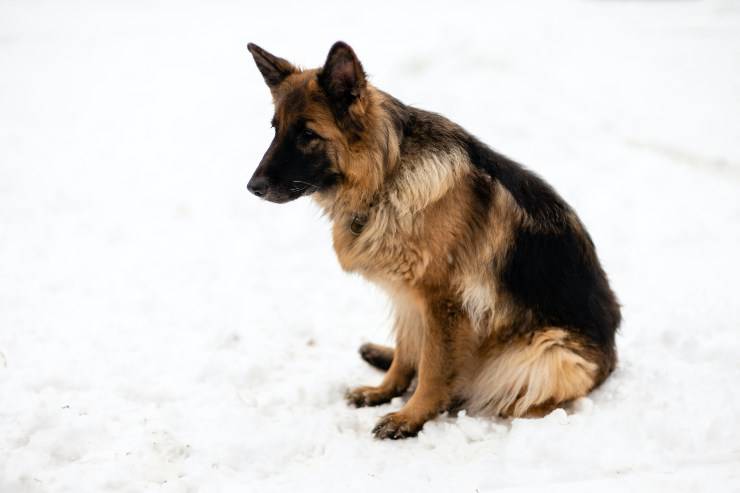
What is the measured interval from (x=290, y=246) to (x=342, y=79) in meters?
3.58

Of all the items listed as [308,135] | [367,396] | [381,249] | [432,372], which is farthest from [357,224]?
[367,396]

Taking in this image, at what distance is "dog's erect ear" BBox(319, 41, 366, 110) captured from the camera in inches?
133

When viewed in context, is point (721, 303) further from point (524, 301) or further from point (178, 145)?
point (178, 145)

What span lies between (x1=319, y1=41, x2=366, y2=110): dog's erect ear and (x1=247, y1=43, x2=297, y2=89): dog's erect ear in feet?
→ 1.50

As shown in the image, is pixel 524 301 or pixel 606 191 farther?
pixel 606 191

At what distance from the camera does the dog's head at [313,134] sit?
137 inches

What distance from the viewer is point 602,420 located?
3.41m

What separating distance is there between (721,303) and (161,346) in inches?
182

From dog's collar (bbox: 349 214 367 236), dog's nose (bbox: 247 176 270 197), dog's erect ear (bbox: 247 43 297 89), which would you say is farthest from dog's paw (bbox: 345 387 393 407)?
dog's erect ear (bbox: 247 43 297 89)

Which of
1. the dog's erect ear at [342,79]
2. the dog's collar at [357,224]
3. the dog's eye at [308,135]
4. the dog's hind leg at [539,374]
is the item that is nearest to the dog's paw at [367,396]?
the dog's hind leg at [539,374]

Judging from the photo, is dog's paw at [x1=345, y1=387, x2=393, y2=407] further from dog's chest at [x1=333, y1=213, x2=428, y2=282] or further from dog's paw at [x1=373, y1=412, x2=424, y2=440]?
dog's chest at [x1=333, y1=213, x2=428, y2=282]

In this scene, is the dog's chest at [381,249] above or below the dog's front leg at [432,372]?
above

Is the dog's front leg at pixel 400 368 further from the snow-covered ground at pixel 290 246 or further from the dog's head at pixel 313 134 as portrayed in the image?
the dog's head at pixel 313 134

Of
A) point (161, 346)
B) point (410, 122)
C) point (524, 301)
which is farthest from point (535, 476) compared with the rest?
point (161, 346)
